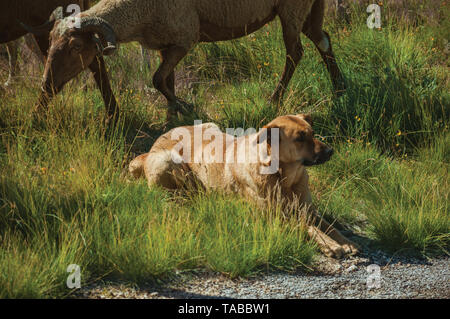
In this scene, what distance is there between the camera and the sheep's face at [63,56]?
274 inches

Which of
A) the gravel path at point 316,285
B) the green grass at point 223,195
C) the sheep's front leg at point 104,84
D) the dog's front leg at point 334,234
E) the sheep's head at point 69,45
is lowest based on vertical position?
the gravel path at point 316,285

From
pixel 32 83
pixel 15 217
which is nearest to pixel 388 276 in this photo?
pixel 15 217

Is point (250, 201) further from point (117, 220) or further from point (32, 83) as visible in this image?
point (32, 83)

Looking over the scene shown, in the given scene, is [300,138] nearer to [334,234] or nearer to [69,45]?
[334,234]

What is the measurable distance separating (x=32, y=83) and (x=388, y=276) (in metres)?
5.38

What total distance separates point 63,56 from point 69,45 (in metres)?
0.14

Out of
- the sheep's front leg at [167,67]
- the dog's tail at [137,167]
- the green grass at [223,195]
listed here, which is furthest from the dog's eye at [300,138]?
the sheep's front leg at [167,67]

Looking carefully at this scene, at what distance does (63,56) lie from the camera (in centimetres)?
700

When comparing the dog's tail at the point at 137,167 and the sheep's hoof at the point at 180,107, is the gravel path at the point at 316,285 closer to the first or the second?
the dog's tail at the point at 137,167

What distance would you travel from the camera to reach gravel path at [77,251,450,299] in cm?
437

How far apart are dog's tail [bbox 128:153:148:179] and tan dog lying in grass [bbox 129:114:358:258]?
11mm

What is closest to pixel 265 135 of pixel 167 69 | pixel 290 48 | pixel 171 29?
pixel 167 69

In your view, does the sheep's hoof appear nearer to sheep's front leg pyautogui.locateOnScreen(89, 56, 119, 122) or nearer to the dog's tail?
sheep's front leg pyautogui.locateOnScreen(89, 56, 119, 122)

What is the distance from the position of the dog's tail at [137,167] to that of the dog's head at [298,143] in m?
1.78
